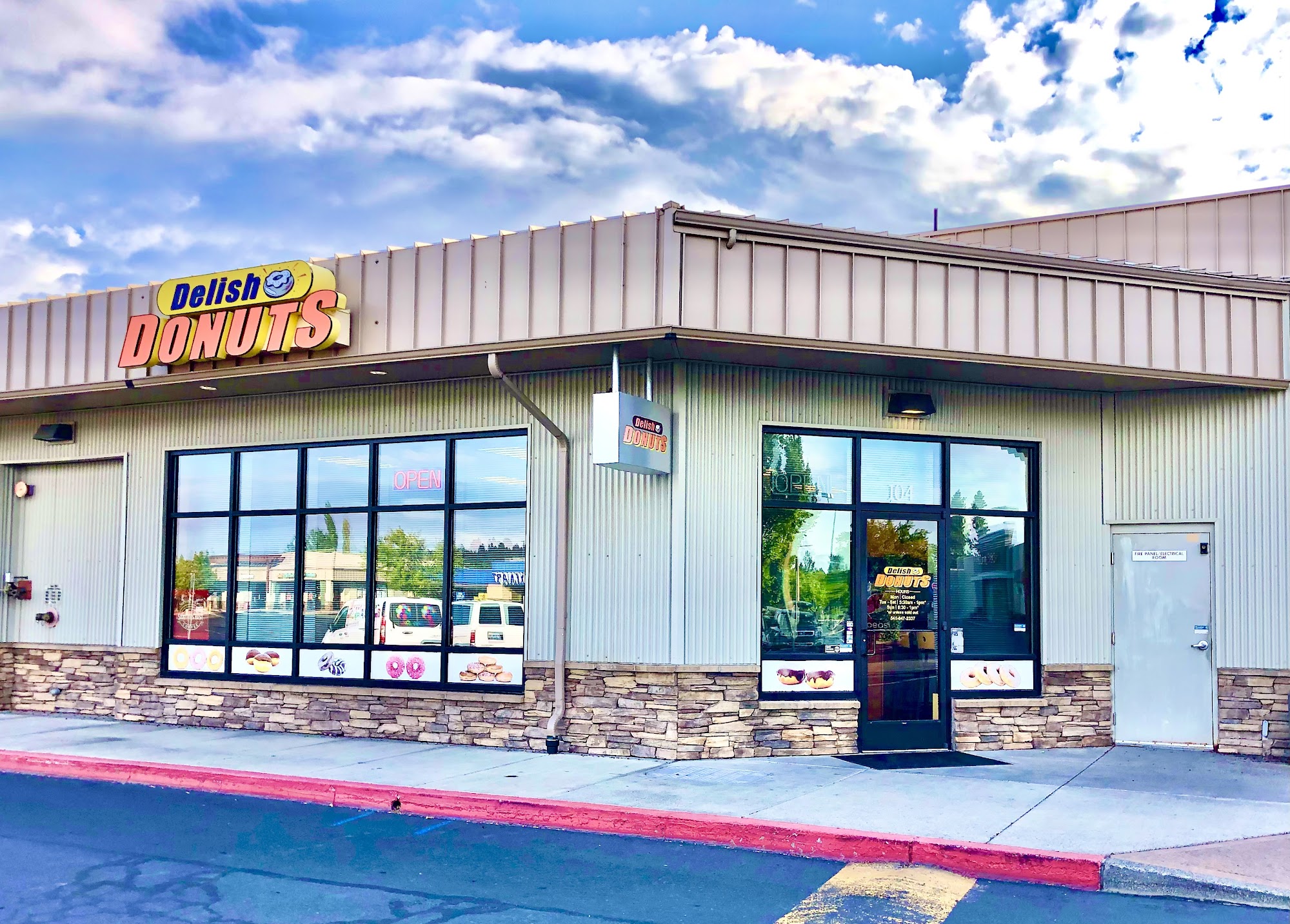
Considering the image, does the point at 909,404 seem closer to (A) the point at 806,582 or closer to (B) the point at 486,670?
(A) the point at 806,582

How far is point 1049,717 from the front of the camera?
1250 centimetres

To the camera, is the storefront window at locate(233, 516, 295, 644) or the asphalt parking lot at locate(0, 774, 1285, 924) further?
the storefront window at locate(233, 516, 295, 644)

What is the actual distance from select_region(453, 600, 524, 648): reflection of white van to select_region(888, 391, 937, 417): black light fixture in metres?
4.57

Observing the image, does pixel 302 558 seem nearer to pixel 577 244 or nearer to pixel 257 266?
pixel 257 266

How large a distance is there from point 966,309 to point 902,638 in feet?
11.7

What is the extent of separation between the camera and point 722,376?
1174 cm

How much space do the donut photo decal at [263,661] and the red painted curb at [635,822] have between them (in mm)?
2460

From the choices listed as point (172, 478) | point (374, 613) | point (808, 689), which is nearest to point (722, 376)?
point (808, 689)

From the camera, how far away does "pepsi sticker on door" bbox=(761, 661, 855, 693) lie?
11758mm

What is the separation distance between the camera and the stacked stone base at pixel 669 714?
11406mm

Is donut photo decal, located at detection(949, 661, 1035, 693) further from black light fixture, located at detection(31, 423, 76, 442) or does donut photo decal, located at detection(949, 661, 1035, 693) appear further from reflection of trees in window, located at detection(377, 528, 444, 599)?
black light fixture, located at detection(31, 423, 76, 442)

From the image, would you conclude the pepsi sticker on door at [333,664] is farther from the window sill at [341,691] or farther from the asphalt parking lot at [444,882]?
the asphalt parking lot at [444,882]

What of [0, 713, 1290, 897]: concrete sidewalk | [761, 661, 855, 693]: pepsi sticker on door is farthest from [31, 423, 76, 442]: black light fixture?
[761, 661, 855, 693]: pepsi sticker on door

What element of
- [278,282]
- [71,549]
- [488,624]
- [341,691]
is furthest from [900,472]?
[71,549]
